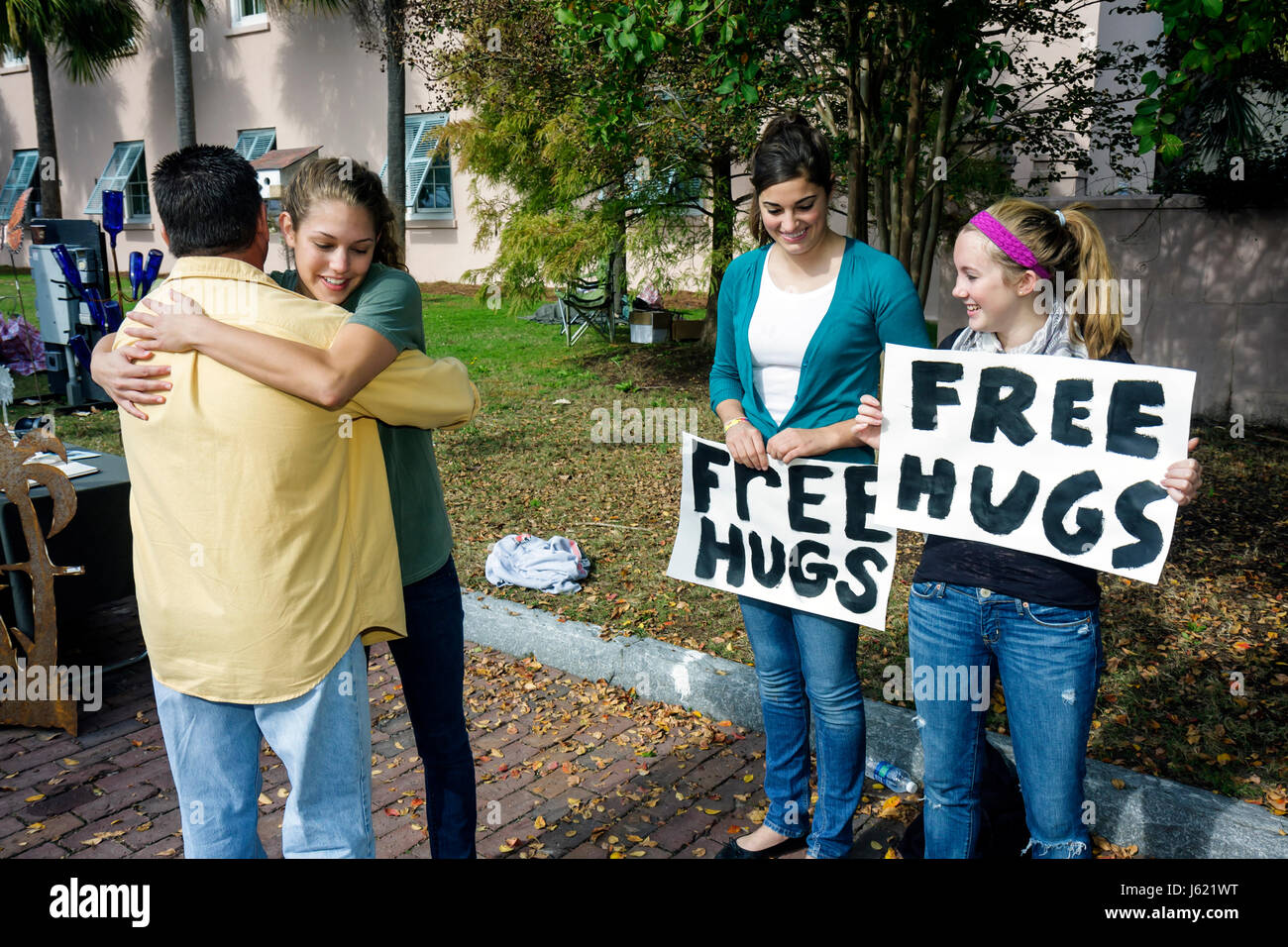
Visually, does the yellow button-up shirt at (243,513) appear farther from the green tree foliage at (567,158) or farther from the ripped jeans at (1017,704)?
the green tree foliage at (567,158)

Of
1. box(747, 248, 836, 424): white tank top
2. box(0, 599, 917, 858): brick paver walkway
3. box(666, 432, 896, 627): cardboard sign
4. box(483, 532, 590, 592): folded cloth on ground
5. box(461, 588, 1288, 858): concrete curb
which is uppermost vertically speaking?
box(747, 248, 836, 424): white tank top

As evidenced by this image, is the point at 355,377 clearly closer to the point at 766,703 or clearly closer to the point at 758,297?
the point at 758,297

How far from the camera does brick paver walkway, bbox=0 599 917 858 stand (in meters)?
3.50

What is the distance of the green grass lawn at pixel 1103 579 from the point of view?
393cm

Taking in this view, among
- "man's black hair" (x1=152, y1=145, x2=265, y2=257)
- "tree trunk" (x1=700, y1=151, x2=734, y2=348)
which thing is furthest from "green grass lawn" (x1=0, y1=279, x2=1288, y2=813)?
"man's black hair" (x1=152, y1=145, x2=265, y2=257)

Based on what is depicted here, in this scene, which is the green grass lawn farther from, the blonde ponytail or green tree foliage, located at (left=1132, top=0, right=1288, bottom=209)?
green tree foliage, located at (left=1132, top=0, right=1288, bottom=209)

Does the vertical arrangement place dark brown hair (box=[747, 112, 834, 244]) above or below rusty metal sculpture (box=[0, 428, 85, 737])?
above

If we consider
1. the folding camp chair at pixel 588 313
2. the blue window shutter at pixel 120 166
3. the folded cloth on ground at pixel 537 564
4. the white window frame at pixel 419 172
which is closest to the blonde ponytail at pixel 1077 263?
the folded cloth on ground at pixel 537 564

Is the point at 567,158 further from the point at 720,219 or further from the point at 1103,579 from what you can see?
the point at 1103,579

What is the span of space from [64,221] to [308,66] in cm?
1537

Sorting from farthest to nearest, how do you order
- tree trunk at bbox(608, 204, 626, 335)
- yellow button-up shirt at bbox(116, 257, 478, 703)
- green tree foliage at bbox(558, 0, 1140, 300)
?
tree trunk at bbox(608, 204, 626, 335) → green tree foliage at bbox(558, 0, 1140, 300) → yellow button-up shirt at bbox(116, 257, 478, 703)

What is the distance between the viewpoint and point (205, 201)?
1.99 metres

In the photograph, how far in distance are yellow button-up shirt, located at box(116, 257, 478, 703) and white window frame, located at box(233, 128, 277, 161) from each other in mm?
26003
